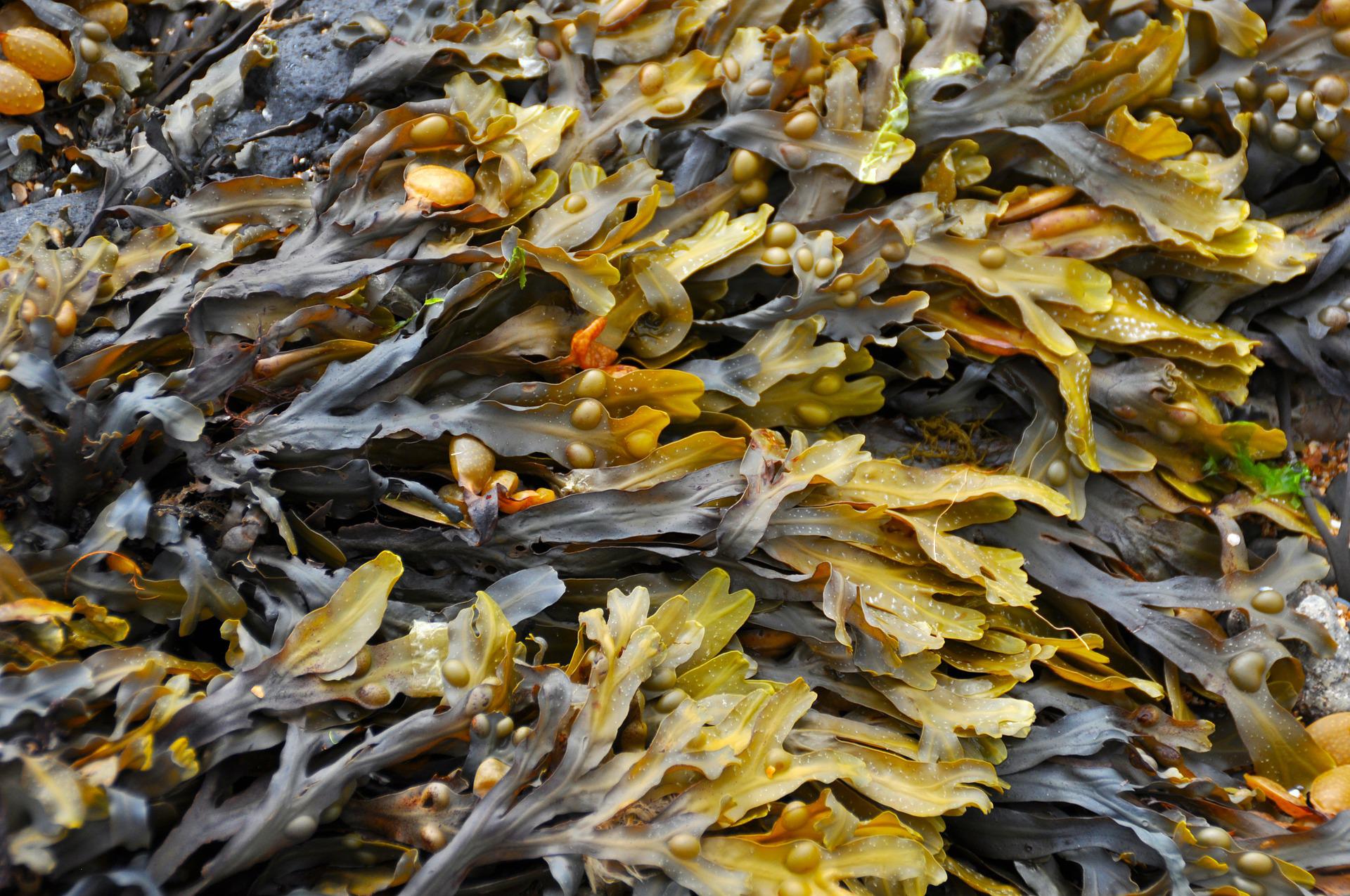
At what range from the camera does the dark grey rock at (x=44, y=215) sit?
3.48 ft

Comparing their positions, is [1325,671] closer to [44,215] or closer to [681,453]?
[681,453]

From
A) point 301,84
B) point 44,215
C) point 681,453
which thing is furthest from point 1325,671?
point 44,215

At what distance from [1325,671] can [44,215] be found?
5.46ft

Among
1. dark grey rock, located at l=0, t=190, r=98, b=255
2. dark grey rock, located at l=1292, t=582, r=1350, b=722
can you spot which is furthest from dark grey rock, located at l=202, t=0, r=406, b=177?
dark grey rock, located at l=1292, t=582, r=1350, b=722

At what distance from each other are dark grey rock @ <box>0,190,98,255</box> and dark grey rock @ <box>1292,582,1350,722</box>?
1.56 meters

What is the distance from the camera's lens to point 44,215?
1.09 m

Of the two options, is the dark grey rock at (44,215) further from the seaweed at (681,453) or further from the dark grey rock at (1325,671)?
the dark grey rock at (1325,671)

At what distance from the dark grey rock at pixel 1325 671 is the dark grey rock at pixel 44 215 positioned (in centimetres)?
156

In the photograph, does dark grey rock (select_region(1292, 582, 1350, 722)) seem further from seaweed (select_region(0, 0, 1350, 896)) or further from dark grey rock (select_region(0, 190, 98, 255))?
dark grey rock (select_region(0, 190, 98, 255))

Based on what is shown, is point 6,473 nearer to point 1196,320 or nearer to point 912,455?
point 912,455

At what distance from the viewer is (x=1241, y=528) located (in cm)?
116

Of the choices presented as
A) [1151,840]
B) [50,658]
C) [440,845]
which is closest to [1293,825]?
[1151,840]

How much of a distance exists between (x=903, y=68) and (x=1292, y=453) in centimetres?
74

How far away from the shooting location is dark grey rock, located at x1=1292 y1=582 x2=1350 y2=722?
1.08 meters
